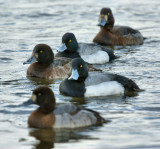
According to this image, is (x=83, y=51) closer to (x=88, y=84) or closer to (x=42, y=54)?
(x=42, y=54)

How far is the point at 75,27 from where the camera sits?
19719mm

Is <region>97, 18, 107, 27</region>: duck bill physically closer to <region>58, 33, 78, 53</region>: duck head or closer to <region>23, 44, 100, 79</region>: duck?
<region>58, 33, 78, 53</region>: duck head

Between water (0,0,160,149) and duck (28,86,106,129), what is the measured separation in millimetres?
131

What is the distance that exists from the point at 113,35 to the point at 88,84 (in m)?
A: 6.89

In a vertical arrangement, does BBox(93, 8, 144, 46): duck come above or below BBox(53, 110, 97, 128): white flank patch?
above

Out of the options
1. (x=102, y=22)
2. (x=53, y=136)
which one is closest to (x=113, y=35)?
(x=102, y=22)

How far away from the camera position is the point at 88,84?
10.6 meters

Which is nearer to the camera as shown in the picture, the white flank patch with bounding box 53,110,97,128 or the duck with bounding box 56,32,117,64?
the white flank patch with bounding box 53,110,97,128

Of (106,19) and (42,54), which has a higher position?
(106,19)

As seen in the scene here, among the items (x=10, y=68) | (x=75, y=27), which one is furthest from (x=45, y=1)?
(x=10, y=68)

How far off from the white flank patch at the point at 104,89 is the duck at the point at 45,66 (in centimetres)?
209

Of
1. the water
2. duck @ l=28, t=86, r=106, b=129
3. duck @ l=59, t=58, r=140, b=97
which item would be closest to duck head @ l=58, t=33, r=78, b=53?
the water

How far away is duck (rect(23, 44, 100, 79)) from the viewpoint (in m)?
12.6

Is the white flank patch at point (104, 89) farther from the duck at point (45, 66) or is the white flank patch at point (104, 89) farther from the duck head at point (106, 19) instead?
the duck head at point (106, 19)
